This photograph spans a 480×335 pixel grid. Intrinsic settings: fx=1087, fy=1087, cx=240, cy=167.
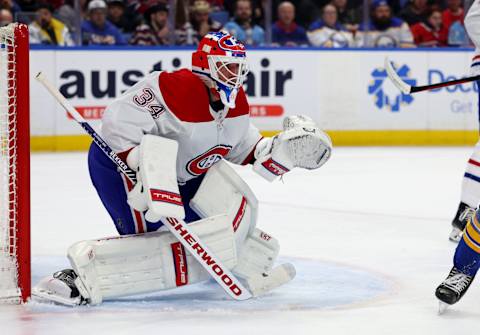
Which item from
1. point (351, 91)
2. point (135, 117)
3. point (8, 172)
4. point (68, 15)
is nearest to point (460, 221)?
point (135, 117)

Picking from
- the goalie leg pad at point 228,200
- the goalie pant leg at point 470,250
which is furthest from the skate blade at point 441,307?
the goalie leg pad at point 228,200

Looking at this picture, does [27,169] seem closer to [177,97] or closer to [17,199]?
[17,199]

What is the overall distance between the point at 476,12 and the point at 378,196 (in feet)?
5.23

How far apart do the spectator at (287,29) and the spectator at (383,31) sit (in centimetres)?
43

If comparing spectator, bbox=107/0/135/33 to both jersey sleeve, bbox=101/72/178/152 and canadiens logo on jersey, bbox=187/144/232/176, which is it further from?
jersey sleeve, bbox=101/72/178/152

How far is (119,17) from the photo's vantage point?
7.29 metres

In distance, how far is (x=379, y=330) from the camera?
2.63 m

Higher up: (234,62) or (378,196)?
(234,62)

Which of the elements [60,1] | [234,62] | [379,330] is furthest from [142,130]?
[60,1]

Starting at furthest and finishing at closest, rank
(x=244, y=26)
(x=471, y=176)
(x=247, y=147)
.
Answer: (x=244, y=26), (x=471, y=176), (x=247, y=147)

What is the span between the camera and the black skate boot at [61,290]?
285 cm

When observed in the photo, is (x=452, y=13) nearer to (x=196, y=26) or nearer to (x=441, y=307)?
(x=196, y=26)

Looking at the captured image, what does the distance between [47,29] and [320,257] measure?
3.80m

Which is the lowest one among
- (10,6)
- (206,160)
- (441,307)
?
(441,307)
